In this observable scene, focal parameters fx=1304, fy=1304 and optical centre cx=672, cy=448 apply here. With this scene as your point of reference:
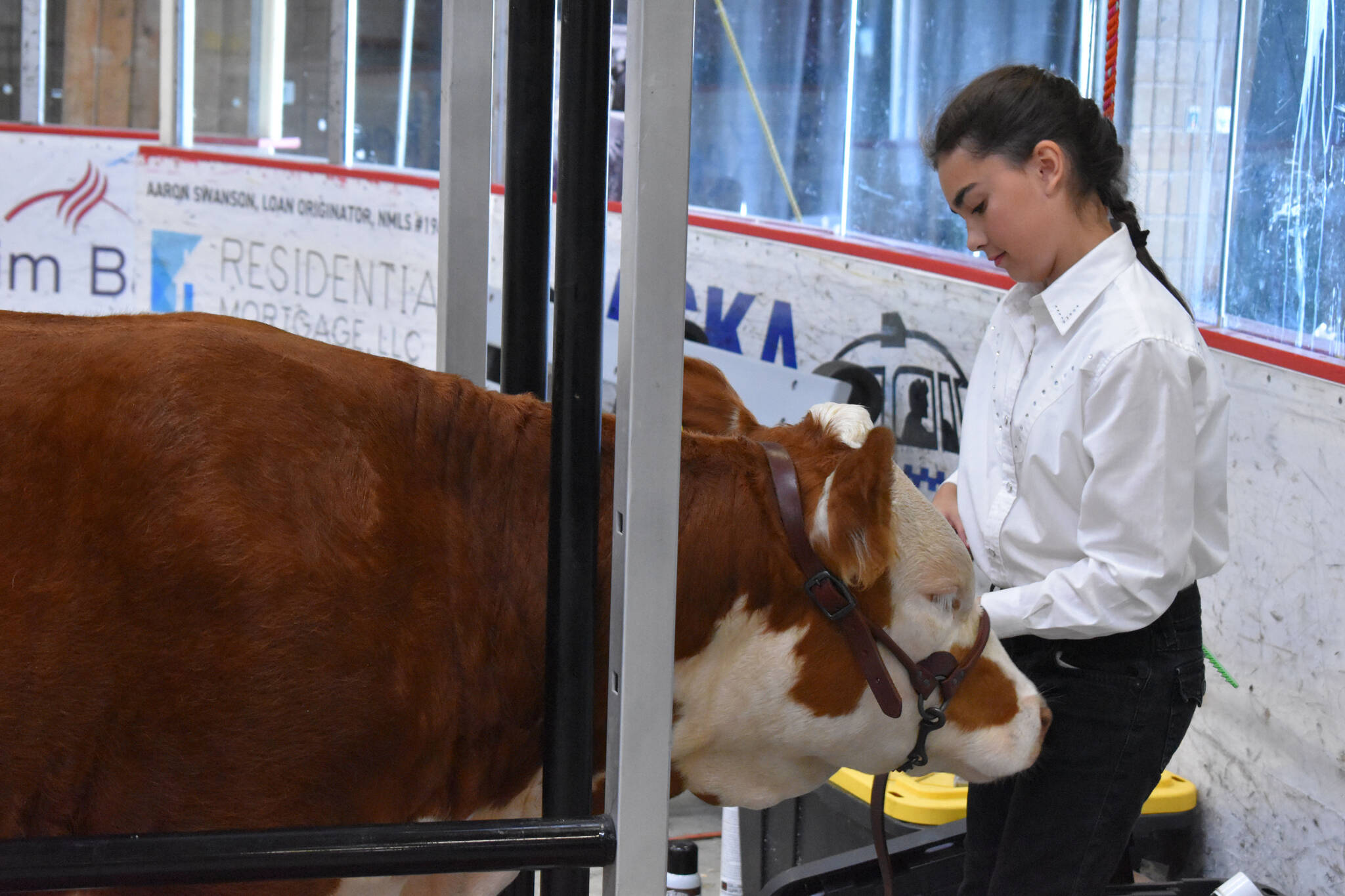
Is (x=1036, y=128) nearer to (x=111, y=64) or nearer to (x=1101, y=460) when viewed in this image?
(x=1101, y=460)

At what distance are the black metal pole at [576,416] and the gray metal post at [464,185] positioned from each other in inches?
23.0

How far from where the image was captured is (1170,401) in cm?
171

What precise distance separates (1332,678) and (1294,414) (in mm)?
613

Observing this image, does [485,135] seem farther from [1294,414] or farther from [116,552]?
[1294,414]

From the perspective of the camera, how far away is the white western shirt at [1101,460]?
170 centimetres

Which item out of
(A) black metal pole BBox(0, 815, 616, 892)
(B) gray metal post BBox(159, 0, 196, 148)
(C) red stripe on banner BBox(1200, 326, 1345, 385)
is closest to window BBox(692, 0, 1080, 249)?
(C) red stripe on banner BBox(1200, 326, 1345, 385)

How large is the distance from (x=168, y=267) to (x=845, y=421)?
7120mm

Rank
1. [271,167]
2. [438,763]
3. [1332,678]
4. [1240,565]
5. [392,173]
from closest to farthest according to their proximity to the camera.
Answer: [438,763]
[1332,678]
[1240,565]
[392,173]
[271,167]

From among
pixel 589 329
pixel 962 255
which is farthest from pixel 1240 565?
pixel 589 329

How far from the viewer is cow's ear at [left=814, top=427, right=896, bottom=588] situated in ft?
4.52

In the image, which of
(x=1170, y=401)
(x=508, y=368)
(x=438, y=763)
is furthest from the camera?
(x=1170, y=401)

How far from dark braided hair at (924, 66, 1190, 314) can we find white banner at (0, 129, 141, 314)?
7.01m

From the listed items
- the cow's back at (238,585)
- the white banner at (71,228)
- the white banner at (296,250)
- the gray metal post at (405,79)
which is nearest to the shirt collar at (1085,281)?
the cow's back at (238,585)

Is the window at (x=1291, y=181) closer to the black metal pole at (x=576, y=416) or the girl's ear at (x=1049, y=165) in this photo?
the girl's ear at (x=1049, y=165)
